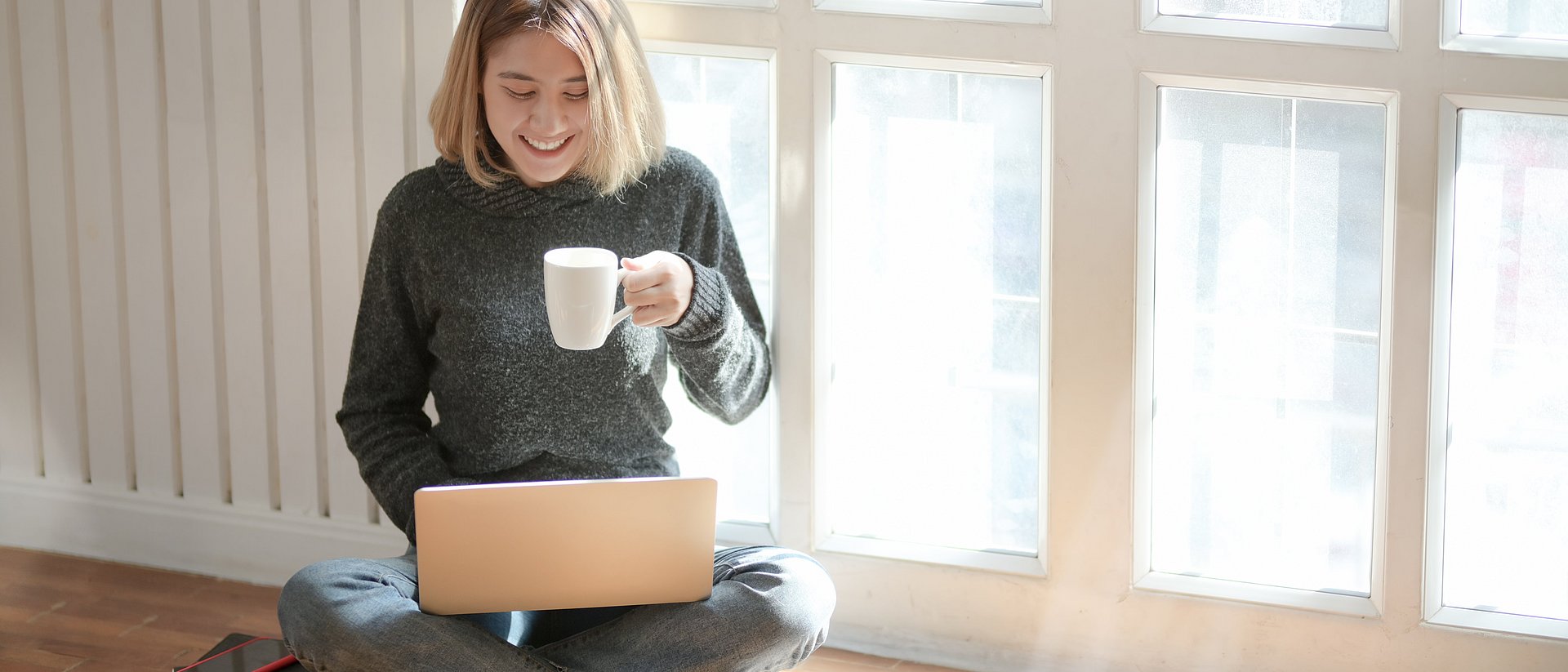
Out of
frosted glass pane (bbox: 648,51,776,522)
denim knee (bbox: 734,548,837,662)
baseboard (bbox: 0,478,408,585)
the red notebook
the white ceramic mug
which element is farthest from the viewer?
baseboard (bbox: 0,478,408,585)

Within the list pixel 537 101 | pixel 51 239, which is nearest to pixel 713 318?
pixel 537 101

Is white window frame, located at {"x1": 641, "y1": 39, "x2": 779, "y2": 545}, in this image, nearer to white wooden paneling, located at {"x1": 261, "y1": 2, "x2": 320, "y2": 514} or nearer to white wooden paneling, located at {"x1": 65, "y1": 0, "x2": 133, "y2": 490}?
white wooden paneling, located at {"x1": 261, "y1": 2, "x2": 320, "y2": 514}

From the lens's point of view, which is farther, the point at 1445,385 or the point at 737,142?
the point at 737,142

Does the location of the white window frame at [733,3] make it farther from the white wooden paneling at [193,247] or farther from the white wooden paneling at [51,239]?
the white wooden paneling at [51,239]

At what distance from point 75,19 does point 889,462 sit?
4.33 ft

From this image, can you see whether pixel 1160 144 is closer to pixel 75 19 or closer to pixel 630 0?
pixel 630 0

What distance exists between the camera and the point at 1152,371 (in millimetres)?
1626

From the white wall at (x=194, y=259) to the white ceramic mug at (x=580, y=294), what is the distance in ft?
1.90

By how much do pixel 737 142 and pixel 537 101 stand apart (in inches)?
13.4

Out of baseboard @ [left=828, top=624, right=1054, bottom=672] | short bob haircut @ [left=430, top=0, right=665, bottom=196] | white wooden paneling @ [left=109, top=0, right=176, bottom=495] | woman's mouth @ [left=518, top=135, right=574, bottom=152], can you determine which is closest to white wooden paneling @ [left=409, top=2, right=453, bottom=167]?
short bob haircut @ [left=430, top=0, right=665, bottom=196]

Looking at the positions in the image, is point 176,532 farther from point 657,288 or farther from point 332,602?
point 657,288

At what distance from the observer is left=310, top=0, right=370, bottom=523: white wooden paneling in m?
1.82

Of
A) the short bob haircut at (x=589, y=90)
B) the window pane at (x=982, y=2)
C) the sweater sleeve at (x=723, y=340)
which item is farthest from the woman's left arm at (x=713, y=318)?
the window pane at (x=982, y=2)

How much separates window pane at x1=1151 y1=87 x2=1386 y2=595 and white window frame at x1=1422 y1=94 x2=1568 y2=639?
0.06 meters
